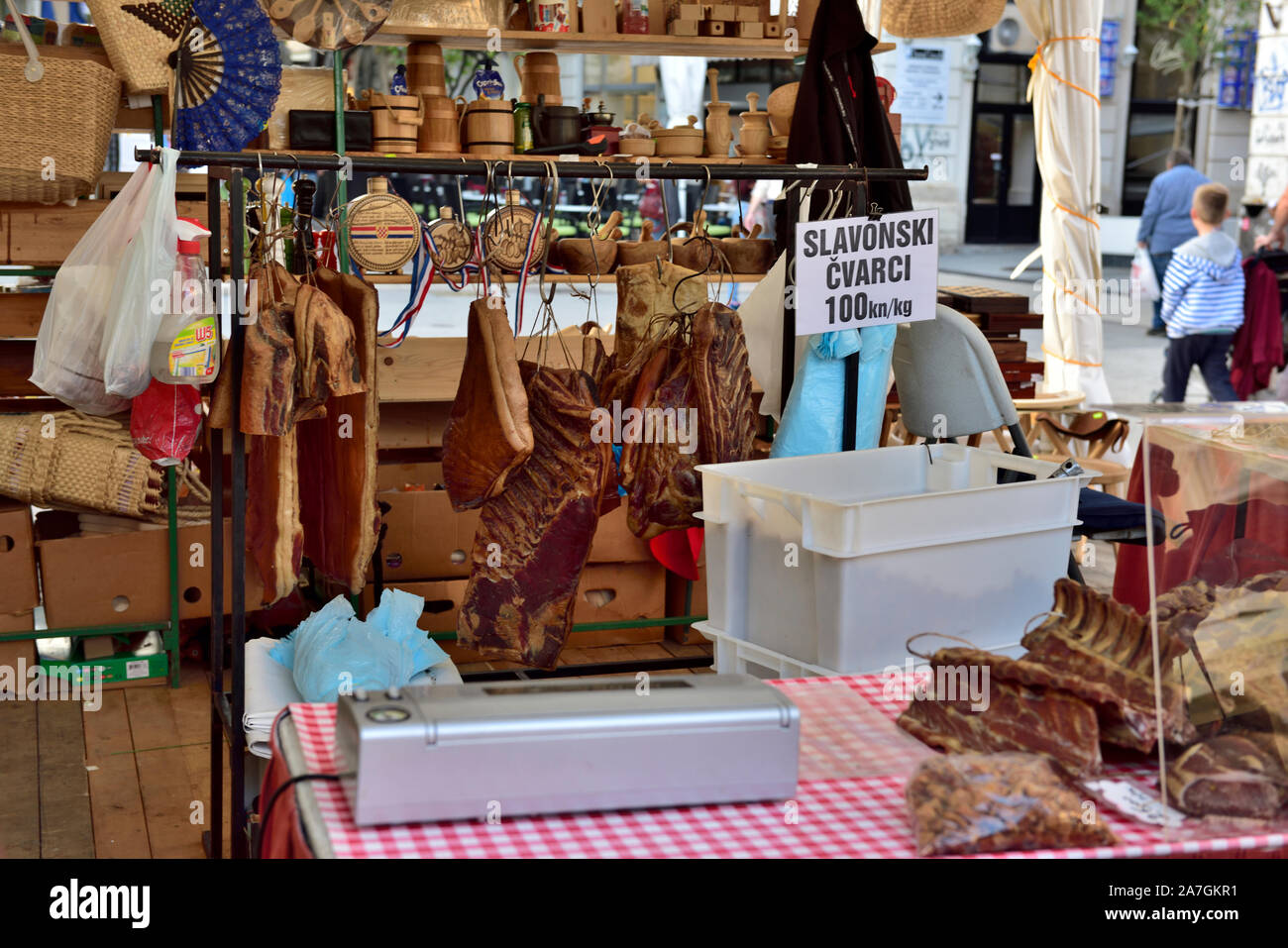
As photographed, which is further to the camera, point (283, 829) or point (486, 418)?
point (486, 418)

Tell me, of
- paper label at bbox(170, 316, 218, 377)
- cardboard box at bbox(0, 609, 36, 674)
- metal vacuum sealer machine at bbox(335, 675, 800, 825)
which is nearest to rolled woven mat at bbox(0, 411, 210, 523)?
cardboard box at bbox(0, 609, 36, 674)

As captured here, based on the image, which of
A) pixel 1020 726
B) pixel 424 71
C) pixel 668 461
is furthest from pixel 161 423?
pixel 424 71

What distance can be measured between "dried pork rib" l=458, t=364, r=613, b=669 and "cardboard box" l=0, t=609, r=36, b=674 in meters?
2.13

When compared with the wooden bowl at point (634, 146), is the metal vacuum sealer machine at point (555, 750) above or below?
below

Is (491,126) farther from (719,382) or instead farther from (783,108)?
(719,382)

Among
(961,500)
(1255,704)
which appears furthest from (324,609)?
(1255,704)

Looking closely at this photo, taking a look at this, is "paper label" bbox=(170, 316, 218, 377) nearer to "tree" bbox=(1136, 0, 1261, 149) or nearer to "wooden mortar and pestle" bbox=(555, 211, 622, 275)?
"wooden mortar and pestle" bbox=(555, 211, 622, 275)

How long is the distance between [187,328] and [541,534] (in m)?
0.90

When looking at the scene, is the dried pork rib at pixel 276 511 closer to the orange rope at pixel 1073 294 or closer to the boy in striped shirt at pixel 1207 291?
the orange rope at pixel 1073 294

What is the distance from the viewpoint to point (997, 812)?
63.6 inches

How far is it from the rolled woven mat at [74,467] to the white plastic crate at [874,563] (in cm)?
241

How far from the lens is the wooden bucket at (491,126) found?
16.2 ft

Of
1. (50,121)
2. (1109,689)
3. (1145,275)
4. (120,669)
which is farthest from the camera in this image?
(1145,275)

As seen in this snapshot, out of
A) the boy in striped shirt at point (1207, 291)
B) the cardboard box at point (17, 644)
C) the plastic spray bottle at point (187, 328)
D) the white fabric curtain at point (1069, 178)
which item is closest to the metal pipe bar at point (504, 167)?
the plastic spray bottle at point (187, 328)
